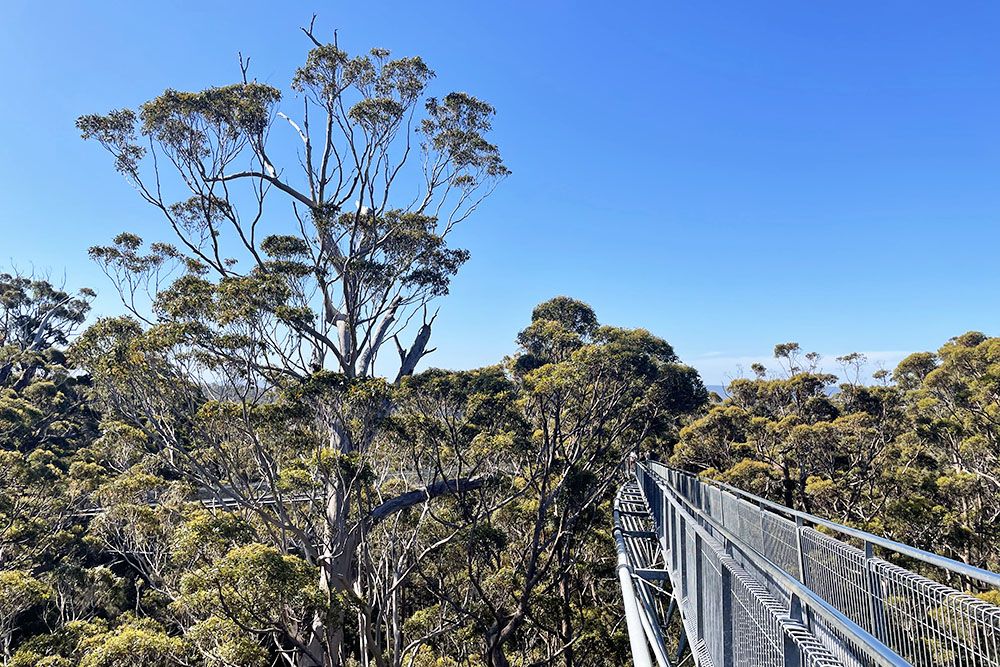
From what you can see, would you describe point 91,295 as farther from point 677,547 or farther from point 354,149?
point 677,547

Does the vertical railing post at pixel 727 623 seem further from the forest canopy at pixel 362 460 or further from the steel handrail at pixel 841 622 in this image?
the forest canopy at pixel 362 460

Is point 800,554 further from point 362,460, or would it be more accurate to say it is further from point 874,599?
point 362,460

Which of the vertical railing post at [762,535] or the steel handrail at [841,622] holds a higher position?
the steel handrail at [841,622]

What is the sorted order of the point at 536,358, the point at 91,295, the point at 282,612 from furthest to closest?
the point at 91,295 → the point at 536,358 → the point at 282,612

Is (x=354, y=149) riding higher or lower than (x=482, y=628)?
higher

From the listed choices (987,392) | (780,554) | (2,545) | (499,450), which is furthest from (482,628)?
(987,392)

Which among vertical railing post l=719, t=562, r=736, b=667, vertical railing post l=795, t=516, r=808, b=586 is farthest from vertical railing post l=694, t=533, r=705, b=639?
vertical railing post l=795, t=516, r=808, b=586

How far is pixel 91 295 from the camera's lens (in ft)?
119

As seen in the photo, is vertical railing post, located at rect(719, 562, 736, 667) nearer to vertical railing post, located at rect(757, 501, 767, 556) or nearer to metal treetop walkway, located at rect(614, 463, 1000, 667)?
metal treetop walkway, located at rect(614, 463, 1000, 667)

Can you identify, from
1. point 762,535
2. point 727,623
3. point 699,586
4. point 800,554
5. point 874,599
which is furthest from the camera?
point 762,535

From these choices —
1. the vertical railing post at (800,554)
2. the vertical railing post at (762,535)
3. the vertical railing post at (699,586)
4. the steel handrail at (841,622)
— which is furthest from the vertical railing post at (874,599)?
the vertical railing post at (762,535)

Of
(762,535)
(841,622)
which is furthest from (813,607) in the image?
(762,535)

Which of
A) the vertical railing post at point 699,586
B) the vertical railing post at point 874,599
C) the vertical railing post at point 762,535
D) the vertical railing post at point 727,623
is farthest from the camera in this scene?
the vertical railing post at point 762,535

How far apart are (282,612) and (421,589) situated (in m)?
10.1
